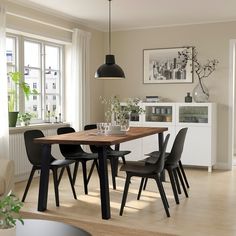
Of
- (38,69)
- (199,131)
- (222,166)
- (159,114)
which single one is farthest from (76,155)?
(222,166)

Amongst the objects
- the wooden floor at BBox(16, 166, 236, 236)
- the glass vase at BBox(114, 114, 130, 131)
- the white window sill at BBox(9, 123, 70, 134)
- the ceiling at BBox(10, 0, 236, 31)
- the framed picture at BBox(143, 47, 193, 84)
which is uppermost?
the ceiling at BBox(10, 0, 236, 31)

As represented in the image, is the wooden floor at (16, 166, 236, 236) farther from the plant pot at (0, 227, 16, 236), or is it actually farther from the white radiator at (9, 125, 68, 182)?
the plant pot at (0, 227, 16, 236)

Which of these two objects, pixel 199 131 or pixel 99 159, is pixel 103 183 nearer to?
pixel 99 159

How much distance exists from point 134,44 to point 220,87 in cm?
185

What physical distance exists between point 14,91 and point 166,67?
9.28ft

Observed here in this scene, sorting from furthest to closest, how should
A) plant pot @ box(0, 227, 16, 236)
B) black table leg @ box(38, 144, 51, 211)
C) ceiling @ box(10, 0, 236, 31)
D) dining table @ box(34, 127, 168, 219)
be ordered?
ceiling @ box(10, 0, 236, 31), black table leg @ box(38, 144, 51, 211), dining table @ box(34, 127, 168, 219), plant pot @ box(0, 227, 16, 236)

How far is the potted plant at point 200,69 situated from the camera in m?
6.96

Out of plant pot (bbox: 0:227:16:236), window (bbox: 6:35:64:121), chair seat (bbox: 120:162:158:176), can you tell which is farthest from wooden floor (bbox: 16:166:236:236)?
plant pot (bbox: 0:227:16:236)

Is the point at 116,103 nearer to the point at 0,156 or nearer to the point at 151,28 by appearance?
the point at 0,156

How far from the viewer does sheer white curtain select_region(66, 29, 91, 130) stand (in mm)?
6957

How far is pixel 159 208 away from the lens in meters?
4.62

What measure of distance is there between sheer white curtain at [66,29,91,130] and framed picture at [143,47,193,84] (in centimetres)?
117

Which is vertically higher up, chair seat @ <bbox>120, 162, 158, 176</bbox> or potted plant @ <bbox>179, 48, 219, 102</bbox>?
potted plant @ <bbox>179, 48, 219, 102</bbox>

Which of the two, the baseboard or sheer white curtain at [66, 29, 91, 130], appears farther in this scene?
the baseboard
